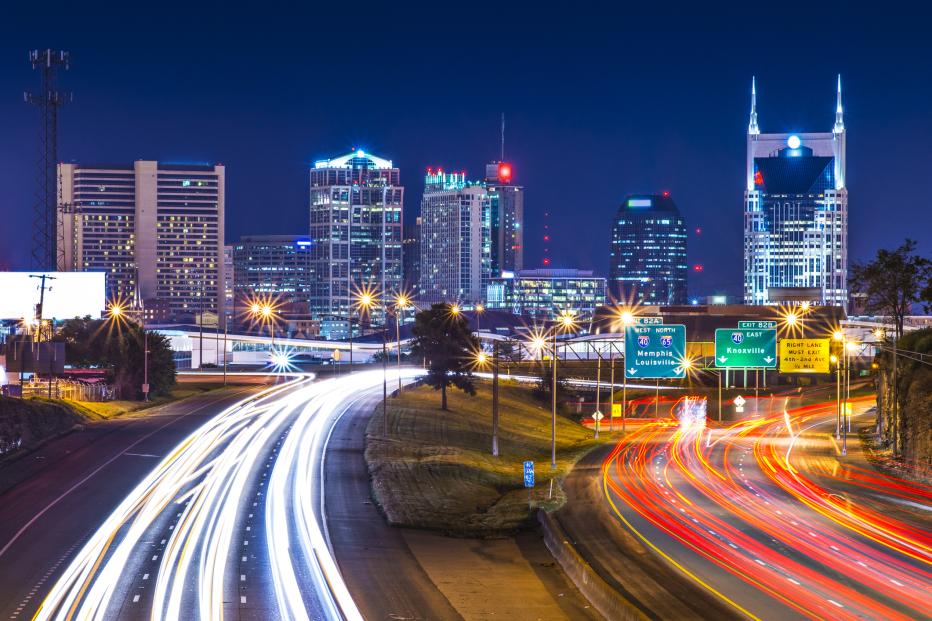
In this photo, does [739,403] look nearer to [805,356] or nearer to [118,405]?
[805,356]

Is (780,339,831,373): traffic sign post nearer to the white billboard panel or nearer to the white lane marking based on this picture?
the white lane marking

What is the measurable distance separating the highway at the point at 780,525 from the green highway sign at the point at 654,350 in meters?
6.10

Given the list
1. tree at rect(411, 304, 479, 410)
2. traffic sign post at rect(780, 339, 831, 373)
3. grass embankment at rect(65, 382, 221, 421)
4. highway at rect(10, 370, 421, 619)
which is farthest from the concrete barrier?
tree at rect(411, 304, 479, 410)

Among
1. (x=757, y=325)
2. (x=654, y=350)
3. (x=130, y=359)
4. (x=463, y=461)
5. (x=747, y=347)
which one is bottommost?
(x=463, y=461)

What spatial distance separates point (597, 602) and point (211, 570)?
11.9m

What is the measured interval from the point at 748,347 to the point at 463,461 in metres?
30.8

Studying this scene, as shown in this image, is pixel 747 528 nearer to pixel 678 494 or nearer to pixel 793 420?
pixel 678 494

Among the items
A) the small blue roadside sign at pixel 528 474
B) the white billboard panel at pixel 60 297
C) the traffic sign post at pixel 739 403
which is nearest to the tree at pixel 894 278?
the traffic sign post at pixel 739 403

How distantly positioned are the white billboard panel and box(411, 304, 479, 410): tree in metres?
81.0

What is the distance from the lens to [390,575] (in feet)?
125

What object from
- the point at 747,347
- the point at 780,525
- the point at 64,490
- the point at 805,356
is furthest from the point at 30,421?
the point at 805,356

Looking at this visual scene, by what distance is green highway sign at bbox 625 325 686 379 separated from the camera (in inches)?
3435

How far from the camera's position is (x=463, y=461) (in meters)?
68.8

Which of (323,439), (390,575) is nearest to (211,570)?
(390,575)
